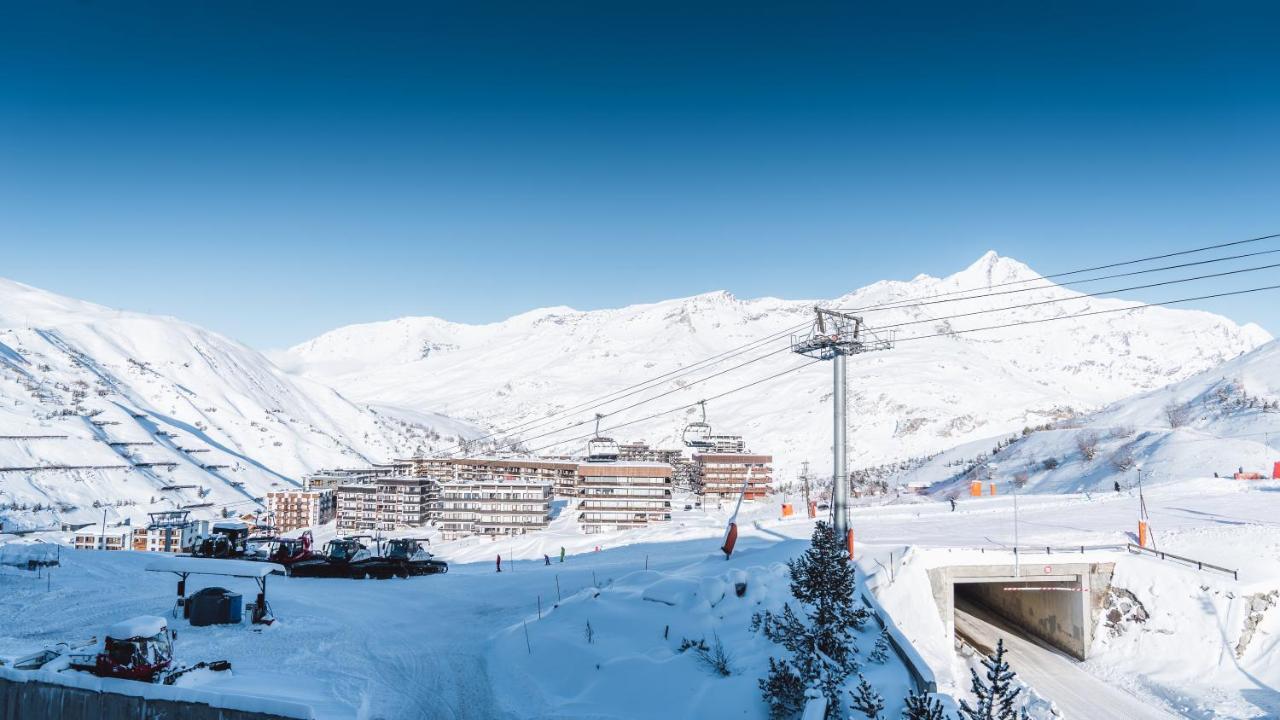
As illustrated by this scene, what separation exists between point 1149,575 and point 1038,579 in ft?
14.0

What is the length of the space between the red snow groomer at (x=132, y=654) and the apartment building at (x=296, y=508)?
331 ft

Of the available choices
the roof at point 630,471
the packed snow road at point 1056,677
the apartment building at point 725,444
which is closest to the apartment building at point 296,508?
the roof at point 630,471

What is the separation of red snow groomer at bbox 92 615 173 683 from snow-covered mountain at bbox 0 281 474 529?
80.8 metres

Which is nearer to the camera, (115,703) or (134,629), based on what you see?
(115,703)

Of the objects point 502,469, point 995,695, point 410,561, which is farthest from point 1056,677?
point 502,469

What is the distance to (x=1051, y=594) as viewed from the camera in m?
32.5

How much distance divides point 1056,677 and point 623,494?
6050 cm

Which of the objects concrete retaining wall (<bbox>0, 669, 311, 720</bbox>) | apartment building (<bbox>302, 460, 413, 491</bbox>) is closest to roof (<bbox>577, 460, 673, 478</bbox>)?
apartment building (<bbox>302, 460, 413, 491</bbox>)

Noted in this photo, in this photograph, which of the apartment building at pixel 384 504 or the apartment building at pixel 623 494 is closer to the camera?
the apartment building at pixel 623 494

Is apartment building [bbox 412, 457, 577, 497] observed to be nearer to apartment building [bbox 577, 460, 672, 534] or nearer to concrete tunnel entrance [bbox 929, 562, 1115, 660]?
apartment building [bbox 577, 460, 672, 534]

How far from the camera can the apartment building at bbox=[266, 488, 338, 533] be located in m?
110

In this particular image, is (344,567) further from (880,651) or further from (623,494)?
(623,494)

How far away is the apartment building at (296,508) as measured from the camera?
361ft

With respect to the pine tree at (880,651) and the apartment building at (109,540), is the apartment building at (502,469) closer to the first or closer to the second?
the apartment building at (109,540)
